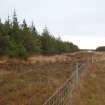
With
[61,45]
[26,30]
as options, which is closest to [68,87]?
[26,30]

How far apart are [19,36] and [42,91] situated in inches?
1740

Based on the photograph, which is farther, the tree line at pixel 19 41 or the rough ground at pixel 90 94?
the tree line at pixel 19 41

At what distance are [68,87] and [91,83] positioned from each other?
6.02 meters

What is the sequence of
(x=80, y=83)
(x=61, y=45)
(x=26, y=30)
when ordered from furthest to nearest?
(x=61, y=45) < (x=26, y=30) < (x=80, y=83)

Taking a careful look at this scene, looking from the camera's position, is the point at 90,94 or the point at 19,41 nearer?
the point at 90,94

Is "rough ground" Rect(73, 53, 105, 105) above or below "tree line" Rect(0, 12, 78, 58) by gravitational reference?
below

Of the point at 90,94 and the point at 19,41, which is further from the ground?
the point at 19,41

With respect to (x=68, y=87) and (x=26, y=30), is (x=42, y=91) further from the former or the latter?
(x=26, y=30)

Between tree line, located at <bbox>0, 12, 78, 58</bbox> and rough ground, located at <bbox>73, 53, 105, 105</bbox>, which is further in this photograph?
tree line, located at <bbox>0, 12, 78, 58</bbox>

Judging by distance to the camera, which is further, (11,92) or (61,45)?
(61,45)

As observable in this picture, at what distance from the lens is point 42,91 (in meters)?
14.1

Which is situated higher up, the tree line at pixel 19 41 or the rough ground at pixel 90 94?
the tree line at pixel 19 41

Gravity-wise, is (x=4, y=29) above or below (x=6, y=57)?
above

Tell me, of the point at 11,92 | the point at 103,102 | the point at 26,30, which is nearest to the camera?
the point at 11,92
